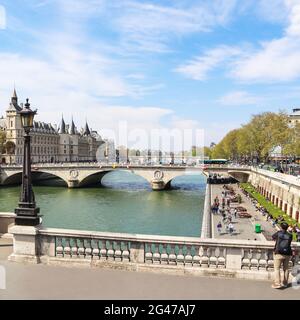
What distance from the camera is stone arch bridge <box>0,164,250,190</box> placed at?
73.1 m

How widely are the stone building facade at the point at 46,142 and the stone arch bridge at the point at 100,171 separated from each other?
70.4 ft

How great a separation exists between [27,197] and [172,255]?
173 inches

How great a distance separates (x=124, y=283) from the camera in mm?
8844

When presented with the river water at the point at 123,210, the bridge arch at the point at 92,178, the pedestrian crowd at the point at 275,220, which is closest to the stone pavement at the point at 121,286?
the pedestrian crowd at the point at 275,220

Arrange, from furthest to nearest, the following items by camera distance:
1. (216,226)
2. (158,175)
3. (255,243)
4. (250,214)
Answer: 1. (158,175)
2. (250,214)
3. (216,226)
4. (255,243)

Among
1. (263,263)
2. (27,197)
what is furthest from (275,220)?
(27,197)

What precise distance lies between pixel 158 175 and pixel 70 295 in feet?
214

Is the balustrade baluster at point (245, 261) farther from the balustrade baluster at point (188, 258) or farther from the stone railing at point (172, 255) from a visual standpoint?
the balustrade baluster at point (188, 258)

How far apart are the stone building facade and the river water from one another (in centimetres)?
4290

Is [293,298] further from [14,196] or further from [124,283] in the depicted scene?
[14,196]

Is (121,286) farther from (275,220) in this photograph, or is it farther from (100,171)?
(100,171)

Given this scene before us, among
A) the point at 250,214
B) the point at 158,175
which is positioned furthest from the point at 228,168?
the point at 250,214

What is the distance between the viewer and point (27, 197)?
35.7 feet

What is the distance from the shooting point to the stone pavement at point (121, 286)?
8211 mm
